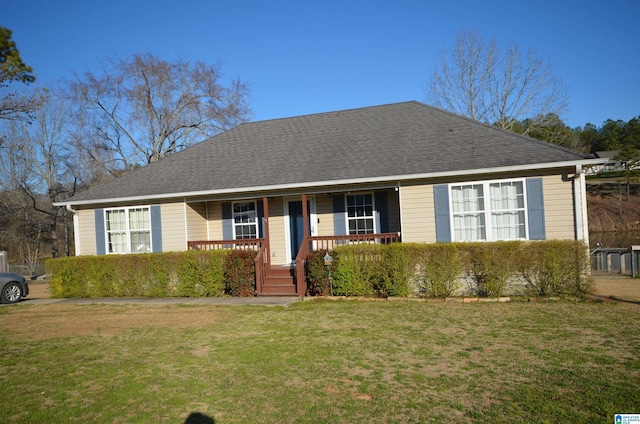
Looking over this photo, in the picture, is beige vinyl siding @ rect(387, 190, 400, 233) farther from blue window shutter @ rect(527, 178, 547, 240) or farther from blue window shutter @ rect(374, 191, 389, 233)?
blue window shutter @ rect(527, 178, 547, 240)

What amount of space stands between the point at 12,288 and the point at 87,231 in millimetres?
2707

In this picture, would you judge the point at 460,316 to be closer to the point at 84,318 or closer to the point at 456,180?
the point at 456,180

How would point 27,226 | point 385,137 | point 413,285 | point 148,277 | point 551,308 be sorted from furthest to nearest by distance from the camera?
point 27,226 → point 385,137 → point 148,277 → point 413,285 → point 551,308

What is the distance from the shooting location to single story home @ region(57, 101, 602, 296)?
38.1 ft

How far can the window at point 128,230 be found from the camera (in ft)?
49.6

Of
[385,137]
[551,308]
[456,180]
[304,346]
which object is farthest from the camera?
[385,137]

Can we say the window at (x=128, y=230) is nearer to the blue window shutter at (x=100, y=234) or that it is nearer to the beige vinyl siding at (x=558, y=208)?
the blue window shutter at (x=100, y=234)

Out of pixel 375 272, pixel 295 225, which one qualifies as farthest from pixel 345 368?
pixel 295 225

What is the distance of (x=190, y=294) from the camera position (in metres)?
12.9

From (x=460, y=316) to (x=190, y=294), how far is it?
7.30 metres

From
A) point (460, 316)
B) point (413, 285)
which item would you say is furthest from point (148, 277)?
point (460, 316)

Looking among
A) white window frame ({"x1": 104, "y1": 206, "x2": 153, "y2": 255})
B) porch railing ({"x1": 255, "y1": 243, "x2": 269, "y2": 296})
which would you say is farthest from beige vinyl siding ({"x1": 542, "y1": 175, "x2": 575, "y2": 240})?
white window frame ({"x1": 104, "y1": 206, "x2": 153, "y2": 255})

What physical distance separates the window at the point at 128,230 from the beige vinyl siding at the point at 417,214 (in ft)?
26.3

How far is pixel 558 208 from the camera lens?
11.5 m
